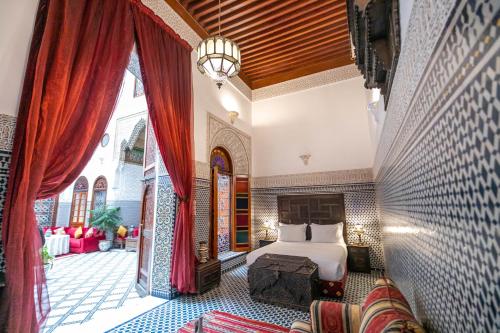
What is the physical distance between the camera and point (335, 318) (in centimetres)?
161

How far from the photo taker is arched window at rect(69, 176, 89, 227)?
876 cm

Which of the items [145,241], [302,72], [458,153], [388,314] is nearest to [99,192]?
[145,241]

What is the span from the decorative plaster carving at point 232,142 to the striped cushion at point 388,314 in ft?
11.9

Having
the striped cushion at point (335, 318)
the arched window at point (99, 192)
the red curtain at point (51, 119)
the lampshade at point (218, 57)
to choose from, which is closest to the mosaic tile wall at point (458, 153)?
the striped cushion at point (335, 318)

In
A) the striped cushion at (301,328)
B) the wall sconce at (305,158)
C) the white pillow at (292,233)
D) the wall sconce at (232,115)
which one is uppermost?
the wall sconce at (232,115)

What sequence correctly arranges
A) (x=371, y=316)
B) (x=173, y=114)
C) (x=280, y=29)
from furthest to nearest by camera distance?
(x=280, y=29) → (x=173, y=114) → (x=371, y=316)

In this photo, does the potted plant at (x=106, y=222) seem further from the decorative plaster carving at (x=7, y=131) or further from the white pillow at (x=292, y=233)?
the decorative plaster carving at (x=7, y=131)

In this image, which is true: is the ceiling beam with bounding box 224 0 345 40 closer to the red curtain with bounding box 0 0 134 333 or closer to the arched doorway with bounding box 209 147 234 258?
the arched doorway with bounding box 209 147 234 258

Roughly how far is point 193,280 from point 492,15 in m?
3.83

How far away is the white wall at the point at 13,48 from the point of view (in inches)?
73.0

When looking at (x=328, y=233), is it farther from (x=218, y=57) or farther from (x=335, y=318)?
(x=218, y=57)

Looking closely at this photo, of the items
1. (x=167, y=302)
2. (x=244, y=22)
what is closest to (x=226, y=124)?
(x=244, y=22)

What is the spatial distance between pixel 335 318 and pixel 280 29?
476 cm

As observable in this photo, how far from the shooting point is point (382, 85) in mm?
1789
